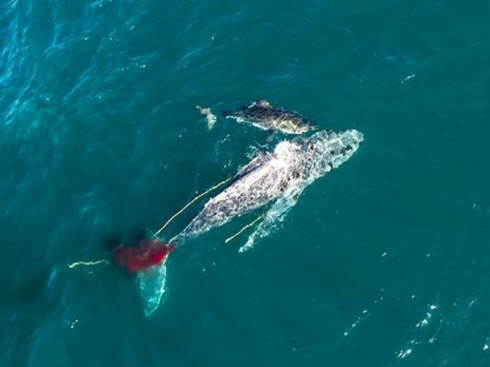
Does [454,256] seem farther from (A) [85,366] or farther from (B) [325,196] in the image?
(A) [85,366]

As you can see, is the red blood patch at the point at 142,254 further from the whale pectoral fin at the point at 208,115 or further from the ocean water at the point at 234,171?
the whale pectoral fin at the point at 208,115

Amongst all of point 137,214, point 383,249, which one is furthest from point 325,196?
point 137,214

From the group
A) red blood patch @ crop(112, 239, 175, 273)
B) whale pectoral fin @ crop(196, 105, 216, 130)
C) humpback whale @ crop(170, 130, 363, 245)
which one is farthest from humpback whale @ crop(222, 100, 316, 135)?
red blood patch @ crop(112, 239, 175, 273)

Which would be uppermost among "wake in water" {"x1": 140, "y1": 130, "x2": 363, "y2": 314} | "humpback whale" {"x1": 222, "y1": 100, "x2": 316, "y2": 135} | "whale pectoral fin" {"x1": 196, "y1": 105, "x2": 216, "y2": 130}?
"whale pectoral fin" {"x1": 196, "y1": 105, "x2": 216, "y2": 130}

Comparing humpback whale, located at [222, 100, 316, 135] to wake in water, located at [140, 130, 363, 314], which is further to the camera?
humpback whale, located at [222, 100, 316, 135]

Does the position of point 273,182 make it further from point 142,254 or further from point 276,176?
point 142,254

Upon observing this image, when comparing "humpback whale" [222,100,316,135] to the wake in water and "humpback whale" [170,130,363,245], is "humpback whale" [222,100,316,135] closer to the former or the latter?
the wake in water

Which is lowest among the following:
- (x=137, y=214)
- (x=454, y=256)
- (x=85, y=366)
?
(x=454, y=256)

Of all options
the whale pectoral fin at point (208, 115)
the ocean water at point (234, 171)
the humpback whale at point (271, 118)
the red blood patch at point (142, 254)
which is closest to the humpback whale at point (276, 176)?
the ocean water at point (234, 171)
